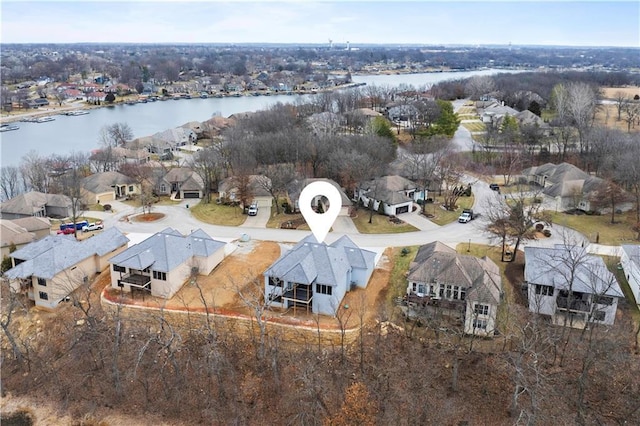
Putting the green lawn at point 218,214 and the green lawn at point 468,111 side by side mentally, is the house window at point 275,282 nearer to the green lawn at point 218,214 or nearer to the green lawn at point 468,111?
the green lawn at point 218,214

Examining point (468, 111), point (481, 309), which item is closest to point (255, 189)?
point (481, 309)

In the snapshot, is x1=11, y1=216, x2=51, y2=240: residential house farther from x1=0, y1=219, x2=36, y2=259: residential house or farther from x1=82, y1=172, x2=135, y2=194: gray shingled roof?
x1=82, y1=172, x2=135, y2=194: gray shingled roof

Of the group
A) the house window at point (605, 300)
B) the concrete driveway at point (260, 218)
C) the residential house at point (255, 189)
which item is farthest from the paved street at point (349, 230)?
the house window at point (605, 300)

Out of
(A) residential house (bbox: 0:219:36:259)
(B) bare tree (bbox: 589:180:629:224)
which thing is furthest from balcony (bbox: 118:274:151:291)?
(B) bare tree (bbox: 589:180:629:224)

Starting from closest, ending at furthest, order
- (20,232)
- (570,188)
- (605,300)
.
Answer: (605,300), (20,232), (570,188)

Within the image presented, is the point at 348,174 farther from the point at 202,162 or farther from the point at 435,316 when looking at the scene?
the point at 435,316

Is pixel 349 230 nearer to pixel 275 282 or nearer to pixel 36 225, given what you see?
pixel 275 282
